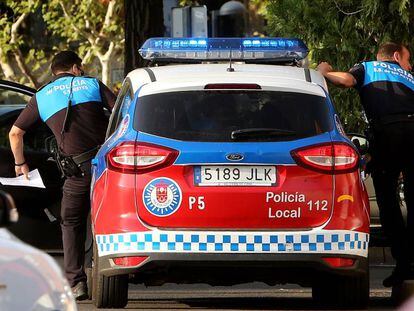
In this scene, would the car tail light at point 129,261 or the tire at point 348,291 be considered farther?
the tire at point 348,291

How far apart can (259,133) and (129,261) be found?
1.04 meters

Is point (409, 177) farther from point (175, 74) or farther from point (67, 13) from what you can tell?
point (67, 13)

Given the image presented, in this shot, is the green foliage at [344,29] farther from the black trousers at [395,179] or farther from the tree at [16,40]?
the tree at [16,40]

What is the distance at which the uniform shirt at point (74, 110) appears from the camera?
1029 cm

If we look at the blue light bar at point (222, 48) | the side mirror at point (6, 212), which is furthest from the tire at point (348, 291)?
the side mirror at point (6, 212)

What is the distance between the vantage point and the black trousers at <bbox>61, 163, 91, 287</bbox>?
10.4 metres

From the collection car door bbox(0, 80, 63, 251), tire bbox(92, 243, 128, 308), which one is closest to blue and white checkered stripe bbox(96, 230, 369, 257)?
tire bbox(92, 243, 128, 308)

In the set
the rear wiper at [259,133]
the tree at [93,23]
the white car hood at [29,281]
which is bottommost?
the tree at [93,23]

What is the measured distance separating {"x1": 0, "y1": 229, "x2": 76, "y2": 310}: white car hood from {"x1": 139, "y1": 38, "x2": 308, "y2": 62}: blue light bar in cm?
478

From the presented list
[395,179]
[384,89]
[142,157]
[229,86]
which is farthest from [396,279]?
[142,157]

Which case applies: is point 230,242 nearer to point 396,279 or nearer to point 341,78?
point 341,78

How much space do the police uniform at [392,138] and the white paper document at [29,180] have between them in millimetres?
2333

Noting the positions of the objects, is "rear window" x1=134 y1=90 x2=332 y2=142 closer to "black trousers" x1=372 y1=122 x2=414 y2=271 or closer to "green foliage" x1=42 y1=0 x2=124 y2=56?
"black trousers" x1=372 y1=122 x2=414 y2=271

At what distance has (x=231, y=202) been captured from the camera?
8.51 meters
